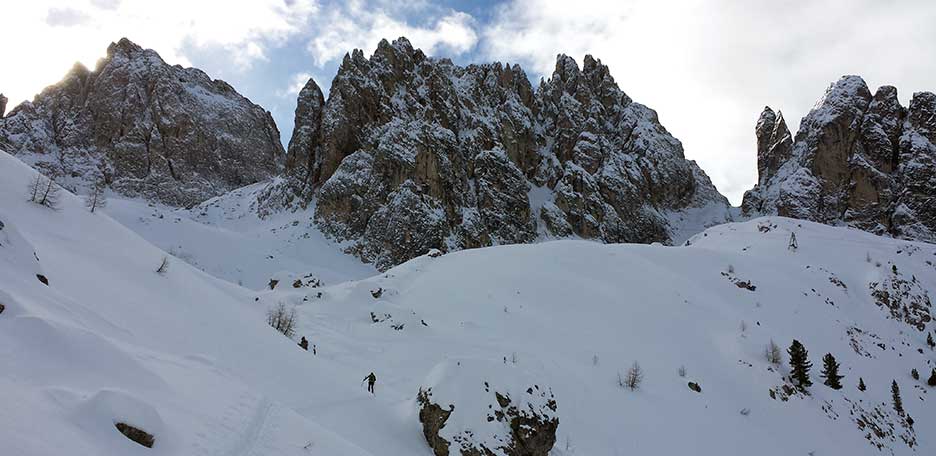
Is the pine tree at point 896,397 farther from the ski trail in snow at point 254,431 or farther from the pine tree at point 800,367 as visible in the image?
the ski trail in snow at point 254,431

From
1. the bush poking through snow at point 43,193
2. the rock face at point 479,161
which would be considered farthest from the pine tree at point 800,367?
the rock face at point 479,161

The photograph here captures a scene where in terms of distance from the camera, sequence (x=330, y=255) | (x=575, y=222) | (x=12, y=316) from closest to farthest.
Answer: (x=12, y=316)
(x=330, y=255)
(x=575, y=222)

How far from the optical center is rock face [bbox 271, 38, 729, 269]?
55.9 m

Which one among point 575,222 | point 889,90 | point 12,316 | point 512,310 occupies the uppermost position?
point 889,90

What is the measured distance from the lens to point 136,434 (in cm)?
518

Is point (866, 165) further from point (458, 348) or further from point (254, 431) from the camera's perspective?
point (254, 431)

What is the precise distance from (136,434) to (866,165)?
8465cm

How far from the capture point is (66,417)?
4.80 meters

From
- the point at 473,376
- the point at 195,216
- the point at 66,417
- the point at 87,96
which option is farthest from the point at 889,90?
the point at 87,96

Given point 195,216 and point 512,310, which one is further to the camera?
point 195,216

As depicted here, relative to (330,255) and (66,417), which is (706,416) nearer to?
(66,417)

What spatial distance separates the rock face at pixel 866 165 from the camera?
199 ft

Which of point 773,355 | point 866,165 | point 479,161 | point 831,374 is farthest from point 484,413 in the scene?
point 866,165

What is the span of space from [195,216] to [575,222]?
5269 centimetres
